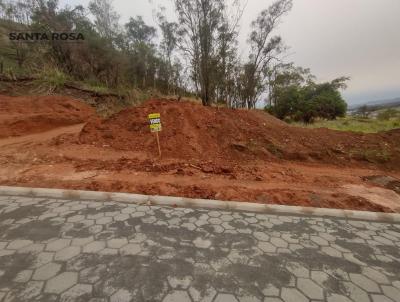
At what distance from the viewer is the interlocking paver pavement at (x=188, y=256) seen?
6.46ft

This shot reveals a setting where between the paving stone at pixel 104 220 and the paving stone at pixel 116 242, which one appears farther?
the paving stone at pixel 104 220

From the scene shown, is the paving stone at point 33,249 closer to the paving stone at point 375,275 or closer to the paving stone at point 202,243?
the paving stone at point 202,243

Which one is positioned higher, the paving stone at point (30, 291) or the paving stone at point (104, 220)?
the paving stone at point (104, 220)

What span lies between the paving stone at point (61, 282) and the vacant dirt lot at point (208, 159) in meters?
1.86

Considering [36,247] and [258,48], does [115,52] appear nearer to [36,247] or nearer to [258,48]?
[258,48]

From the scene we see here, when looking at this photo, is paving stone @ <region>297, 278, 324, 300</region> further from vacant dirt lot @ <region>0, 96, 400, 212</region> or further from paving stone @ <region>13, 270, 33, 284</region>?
paving stone @ <region>13, 270, 33, 284</region>

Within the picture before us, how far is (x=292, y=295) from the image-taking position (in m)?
1.96

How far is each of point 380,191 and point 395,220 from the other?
3.10 ft

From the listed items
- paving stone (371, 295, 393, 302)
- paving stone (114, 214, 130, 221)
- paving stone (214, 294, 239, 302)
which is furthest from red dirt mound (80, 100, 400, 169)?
paving stone (371, 295, 393, 302)

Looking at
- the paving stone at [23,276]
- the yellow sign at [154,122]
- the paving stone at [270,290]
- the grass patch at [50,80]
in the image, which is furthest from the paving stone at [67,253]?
the grass patch at [50,80]

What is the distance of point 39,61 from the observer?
11.7 metres

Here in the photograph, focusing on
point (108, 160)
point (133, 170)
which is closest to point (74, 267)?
point (133, 170)

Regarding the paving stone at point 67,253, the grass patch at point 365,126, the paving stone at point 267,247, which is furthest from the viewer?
the grass patch at point 365,126

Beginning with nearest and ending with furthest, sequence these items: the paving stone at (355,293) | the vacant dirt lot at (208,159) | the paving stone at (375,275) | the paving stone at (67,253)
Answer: the paving stone at (355,293) < the paving stone at (375,275) < the paving stone at (67,253) < the vacant dirt lot at (208,159)
